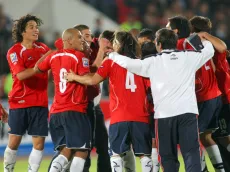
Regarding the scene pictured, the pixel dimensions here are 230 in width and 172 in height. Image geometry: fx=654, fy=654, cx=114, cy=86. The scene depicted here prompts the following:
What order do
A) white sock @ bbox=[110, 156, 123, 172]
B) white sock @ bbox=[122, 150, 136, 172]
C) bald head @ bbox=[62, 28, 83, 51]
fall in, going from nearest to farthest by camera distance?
white sock @ bbox=[110, 156, 123, 172] → bald head @ bbox=[62, 28, 83, 51] → white sock @ bbox=[122, 150, 136, 172]

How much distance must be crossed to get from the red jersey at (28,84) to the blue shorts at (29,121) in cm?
9

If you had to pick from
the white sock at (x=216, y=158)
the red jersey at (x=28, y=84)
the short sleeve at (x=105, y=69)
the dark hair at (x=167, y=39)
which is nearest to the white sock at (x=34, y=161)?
the red jersey at (x=28, y=84)

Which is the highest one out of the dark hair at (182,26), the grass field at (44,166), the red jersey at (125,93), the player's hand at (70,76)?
the dark hair at (182,26)

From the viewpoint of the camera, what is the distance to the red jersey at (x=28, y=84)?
367 inches

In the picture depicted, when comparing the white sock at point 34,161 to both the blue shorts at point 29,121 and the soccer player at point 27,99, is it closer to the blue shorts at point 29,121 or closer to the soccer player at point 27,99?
the soccer player at point 27,99

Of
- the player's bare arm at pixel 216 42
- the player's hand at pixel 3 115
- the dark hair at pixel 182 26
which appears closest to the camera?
the player's bare arm at pixel 216 42

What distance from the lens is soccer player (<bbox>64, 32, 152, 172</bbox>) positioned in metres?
8.21

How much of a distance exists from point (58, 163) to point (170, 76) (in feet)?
6.14

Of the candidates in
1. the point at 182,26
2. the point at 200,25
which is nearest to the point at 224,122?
the point at 200,25

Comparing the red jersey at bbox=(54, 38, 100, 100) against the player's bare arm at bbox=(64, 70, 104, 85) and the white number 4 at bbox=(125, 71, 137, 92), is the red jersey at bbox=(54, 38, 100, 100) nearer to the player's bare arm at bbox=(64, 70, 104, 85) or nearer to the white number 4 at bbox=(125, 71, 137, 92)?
the player's bare arm at bbox=(64, 70, 104, 85)

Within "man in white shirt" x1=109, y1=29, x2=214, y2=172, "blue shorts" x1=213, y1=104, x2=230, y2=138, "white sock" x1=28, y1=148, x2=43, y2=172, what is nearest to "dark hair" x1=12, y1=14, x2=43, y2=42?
"white sock" x1=28, y1=148, x2=43, y2=172

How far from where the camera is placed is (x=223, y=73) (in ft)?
30.5

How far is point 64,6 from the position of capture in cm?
1933

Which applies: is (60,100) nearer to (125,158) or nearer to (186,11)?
(125,158)
